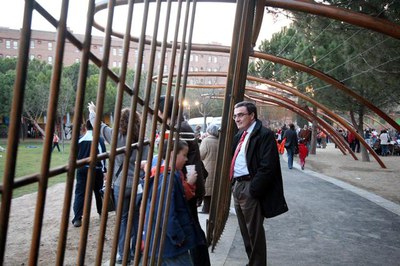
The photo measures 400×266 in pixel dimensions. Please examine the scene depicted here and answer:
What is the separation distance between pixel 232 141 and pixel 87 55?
3.47m

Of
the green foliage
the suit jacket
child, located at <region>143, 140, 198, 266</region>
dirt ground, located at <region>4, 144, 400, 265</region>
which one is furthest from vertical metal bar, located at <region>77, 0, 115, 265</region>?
the green foliage

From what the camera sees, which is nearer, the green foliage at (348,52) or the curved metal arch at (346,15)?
the curved metal arch at (346,15)

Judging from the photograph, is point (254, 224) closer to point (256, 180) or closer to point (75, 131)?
point (256, 180)

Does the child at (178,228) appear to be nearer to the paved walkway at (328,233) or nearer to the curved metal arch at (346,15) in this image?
the paved walkway at (328,233)

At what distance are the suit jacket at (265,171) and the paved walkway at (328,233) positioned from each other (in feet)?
3.03

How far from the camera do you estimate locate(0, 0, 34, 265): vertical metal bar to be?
3.24 ft

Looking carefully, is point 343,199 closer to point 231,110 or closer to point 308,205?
point 308,205

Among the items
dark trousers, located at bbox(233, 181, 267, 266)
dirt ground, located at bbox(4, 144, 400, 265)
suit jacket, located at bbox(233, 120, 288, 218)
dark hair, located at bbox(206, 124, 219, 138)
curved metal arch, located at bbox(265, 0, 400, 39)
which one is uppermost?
curved metal arch, located at bbox(265, 0, 400, 39)

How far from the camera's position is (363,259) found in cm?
450

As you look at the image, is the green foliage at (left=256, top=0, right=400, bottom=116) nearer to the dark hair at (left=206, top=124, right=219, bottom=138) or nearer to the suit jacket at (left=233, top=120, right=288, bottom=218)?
the dark hair at (left=206, top=124, right=219, bottom=138)

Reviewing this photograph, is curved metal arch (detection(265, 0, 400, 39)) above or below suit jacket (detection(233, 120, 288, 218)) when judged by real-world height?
above

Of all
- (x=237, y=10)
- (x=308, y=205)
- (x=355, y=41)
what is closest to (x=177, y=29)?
(x=237, y=10)

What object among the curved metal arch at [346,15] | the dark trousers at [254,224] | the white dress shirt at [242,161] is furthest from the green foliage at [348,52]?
the dark trousers at [254,224]

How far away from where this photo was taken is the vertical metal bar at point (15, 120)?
99cm
